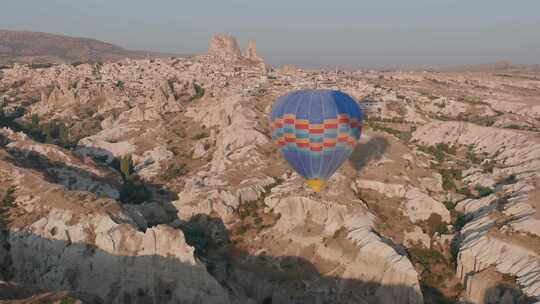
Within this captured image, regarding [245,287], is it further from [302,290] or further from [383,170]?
[383,170]

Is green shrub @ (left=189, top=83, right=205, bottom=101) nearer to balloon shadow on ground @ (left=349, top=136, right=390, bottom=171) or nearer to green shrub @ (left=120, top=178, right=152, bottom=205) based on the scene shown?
green shrub @ (left=120, top=178, right=152, bottom=205)

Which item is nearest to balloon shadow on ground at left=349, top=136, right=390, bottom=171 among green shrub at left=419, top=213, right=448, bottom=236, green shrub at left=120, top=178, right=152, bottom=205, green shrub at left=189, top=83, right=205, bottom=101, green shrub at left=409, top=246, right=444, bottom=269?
green shrub at left=419, top=213, right=448, bottom=236

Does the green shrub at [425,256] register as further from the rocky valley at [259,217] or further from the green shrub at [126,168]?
the green shrub at [126,168]

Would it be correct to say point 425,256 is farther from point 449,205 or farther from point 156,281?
point 156,281

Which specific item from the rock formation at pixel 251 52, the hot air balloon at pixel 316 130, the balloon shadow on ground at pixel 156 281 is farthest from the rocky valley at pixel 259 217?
the rock formation at pixel 251 52

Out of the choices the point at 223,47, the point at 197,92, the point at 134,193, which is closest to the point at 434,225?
the point at 134,193

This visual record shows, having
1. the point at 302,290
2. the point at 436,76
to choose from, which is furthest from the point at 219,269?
the point at 436,76
